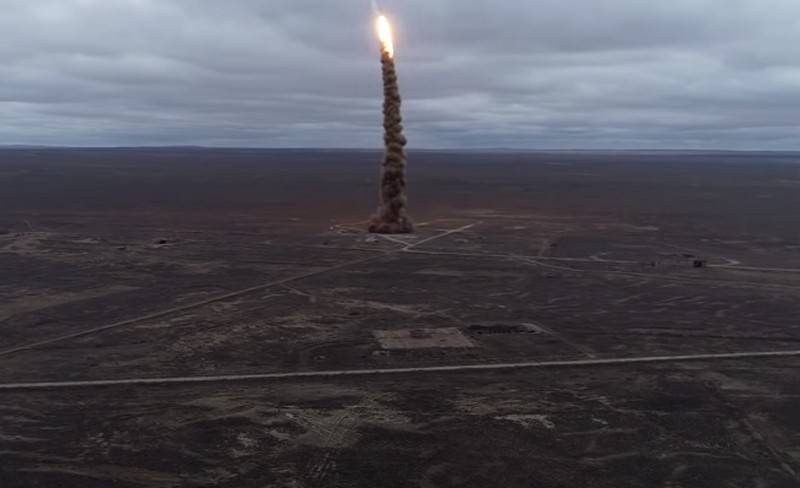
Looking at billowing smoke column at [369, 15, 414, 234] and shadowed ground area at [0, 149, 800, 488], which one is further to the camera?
billowing smoke column at [369, 15, 414, 234]

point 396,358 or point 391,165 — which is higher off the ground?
point 391,165

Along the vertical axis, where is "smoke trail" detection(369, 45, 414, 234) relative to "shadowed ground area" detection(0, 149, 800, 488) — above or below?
above

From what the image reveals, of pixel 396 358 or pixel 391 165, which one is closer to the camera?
pixel 396 358

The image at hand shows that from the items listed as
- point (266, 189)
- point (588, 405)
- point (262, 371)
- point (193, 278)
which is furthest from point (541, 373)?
point (266, 189)

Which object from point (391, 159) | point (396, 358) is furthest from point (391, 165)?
point (396, 358)

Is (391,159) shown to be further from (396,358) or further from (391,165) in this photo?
(396,358)
